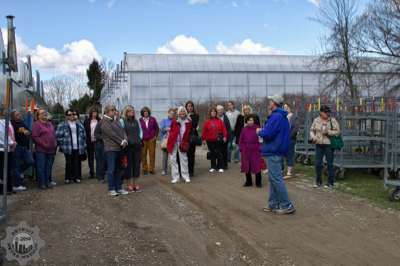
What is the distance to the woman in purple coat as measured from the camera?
10.5m

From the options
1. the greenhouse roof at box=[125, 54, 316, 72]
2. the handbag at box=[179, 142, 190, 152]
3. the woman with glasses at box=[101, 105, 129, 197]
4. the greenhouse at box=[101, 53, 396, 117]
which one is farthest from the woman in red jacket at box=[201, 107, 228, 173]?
the greenhouse roof at box=[125, 54, 316, 72]

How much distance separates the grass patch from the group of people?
22.6 inches

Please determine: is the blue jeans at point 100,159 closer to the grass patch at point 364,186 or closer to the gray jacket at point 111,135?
the gray jacket at point 111,135

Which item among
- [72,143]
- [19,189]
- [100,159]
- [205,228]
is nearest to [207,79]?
[100,159]

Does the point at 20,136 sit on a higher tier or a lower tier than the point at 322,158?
higher

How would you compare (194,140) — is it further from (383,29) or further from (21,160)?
(383,29)

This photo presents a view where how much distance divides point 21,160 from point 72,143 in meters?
1.29

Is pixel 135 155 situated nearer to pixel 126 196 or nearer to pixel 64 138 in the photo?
pixel 126 196

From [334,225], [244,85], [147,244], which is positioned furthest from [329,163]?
[244,85]

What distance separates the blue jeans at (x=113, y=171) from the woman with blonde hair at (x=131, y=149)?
0.82 ft

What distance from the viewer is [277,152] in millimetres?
8000

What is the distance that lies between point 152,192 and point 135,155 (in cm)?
90

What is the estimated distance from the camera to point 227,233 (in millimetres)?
6848

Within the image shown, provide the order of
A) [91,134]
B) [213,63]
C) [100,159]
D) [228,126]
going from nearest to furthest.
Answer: [100,159] < [91,134] < [228,126] < [213,63]
